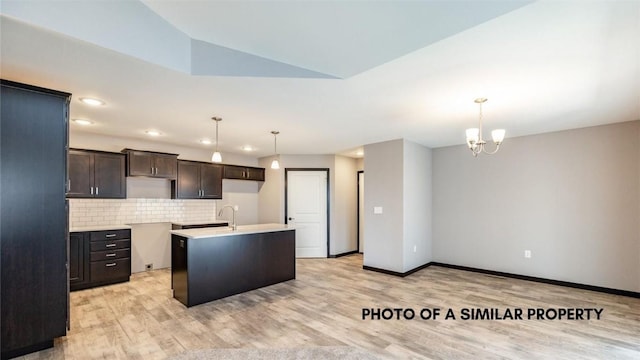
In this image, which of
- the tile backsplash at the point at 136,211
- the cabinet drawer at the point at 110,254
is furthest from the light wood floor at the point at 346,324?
the tile backsplash at the point at 136,211

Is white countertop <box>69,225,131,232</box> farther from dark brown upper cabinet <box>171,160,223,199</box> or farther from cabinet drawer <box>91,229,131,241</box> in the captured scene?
dark brown upper cabinet <box>171,160,223,199</box>

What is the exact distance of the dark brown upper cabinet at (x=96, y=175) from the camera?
4.51 meters

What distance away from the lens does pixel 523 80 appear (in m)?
2.63

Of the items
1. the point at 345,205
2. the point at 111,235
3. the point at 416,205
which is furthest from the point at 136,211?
the point at 416,205

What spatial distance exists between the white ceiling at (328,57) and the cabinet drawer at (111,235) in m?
1.89

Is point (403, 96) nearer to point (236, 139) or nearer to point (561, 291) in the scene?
point (236, 139)

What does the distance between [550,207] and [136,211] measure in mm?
7230

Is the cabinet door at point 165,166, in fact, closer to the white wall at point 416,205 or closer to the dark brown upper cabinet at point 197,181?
the dark brown upper cabinet at point 197,181

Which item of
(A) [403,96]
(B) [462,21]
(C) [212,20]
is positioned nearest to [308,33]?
(C) [212,20]

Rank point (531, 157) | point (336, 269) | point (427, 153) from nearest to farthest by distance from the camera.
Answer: point (531, 157)
point (336, 269)
point (427, 153)

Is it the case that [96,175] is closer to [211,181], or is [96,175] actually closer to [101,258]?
[101,258]

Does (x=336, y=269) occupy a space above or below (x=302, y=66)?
below

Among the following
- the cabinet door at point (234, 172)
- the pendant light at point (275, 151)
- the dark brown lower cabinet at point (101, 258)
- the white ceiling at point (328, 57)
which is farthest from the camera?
the cabinet door at point (234, 172)

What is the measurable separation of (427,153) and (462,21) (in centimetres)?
445
